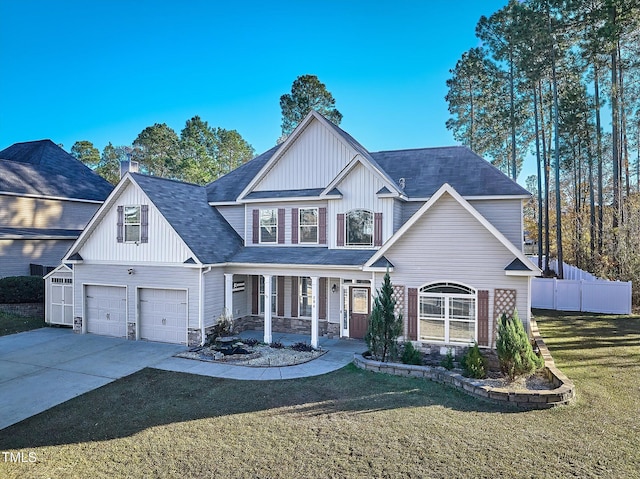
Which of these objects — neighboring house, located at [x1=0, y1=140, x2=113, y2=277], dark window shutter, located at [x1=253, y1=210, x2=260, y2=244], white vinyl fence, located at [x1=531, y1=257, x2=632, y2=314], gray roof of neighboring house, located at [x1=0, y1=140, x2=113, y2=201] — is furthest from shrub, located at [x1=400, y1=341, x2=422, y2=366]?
gray roof of neighboring house, located at [x1=0, y1=140, x2=113, y2=201]

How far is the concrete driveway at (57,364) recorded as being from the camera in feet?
29.8

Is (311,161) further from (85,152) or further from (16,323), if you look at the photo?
(85,152)

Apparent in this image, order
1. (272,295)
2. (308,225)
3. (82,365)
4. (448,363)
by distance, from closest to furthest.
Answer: (448,363) → (82,365) → (308,225) → (272,295)

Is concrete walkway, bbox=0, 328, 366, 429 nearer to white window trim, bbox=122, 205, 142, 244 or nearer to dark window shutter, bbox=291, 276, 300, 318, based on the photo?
dark window shutter, bbox=291, 276, 300, 318

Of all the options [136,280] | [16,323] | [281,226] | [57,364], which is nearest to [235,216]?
[281,226]

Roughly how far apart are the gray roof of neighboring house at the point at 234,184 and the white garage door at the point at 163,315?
513 cm

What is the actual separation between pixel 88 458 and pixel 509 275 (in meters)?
10.4

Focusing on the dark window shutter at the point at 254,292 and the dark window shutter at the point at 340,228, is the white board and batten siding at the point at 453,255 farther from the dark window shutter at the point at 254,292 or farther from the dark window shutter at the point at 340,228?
the dark window shutter at the point at 254,292

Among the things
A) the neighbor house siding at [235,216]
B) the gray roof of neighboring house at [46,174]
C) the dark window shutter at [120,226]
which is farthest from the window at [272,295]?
the gray roof of neighboring house at [46,174]

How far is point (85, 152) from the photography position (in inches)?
2021

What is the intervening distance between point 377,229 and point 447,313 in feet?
13.8

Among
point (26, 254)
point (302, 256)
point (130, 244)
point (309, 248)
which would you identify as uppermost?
point (130, 244)

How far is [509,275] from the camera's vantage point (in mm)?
10953

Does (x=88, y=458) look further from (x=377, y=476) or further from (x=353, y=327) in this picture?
(x=353, y=327)
